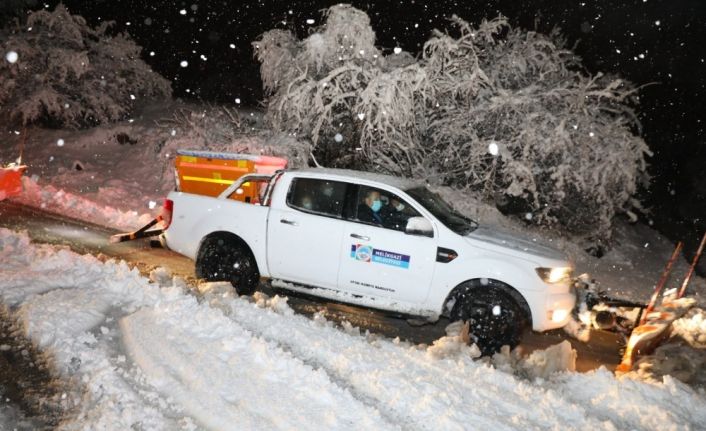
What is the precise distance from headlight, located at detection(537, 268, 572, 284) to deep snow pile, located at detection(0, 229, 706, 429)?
28.6 inches

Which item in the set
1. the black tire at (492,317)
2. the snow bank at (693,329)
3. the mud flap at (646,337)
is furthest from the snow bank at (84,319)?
the snow bank at (693,329)

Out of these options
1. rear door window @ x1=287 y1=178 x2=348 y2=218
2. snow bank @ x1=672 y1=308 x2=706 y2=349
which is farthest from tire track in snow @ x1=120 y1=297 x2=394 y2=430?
snow bank @ x1=672 y1=308 x2=706 y2=349

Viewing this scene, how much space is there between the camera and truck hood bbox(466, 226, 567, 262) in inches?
226

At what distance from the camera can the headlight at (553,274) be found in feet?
18.4

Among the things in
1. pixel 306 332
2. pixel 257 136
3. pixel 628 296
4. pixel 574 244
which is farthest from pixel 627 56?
pixel 306 332

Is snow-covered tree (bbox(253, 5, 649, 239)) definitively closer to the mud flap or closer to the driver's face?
the mud flap

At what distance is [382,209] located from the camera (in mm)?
6004

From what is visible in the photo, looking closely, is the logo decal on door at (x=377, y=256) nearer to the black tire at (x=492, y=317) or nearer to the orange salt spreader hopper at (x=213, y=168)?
the black tire at (x=492, y=317)

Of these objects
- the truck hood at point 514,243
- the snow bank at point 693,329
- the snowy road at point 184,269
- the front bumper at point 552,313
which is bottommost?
the snowy road at point 184,269

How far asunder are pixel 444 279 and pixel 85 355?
11.4 feet

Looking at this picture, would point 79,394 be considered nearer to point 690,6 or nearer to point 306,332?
point 306,332

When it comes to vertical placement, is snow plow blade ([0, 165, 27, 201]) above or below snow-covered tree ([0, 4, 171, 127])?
below

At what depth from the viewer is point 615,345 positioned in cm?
665

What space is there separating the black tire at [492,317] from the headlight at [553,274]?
0.40 meters
